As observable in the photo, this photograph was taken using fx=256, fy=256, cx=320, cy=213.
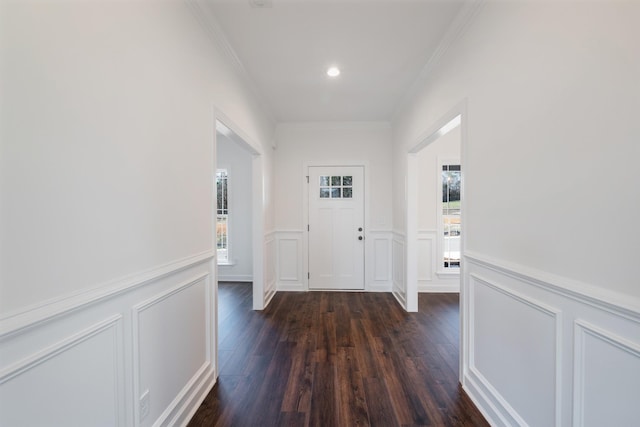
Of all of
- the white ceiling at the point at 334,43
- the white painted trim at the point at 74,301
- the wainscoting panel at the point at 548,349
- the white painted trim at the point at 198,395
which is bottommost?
the white painted trim at the point at 198,395

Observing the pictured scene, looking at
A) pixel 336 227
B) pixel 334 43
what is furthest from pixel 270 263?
pixel 334 43

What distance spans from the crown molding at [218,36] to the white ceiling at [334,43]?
28 mm

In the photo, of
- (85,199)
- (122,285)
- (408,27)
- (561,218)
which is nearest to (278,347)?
(122,285)

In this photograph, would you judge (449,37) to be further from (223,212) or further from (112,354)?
(223,212)

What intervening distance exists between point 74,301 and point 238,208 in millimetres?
3884

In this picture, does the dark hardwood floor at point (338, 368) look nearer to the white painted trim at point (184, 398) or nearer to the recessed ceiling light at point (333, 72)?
the white painted trim at point (184, 398)

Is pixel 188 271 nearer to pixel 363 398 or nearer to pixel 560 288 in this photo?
pixel 363 398

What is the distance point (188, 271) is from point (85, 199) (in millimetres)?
811

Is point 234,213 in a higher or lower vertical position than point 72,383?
higher

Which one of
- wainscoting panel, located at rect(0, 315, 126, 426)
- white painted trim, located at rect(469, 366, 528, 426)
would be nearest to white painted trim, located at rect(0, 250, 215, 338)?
wainscoting panel, located at rect(0, 315, 126, 426)

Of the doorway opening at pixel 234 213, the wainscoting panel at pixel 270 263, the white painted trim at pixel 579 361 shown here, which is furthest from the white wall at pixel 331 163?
the white painted trim at pixel 579 361

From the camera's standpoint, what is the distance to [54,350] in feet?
2.75

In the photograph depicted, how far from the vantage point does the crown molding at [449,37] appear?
167 centimetres

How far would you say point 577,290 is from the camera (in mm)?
1000
